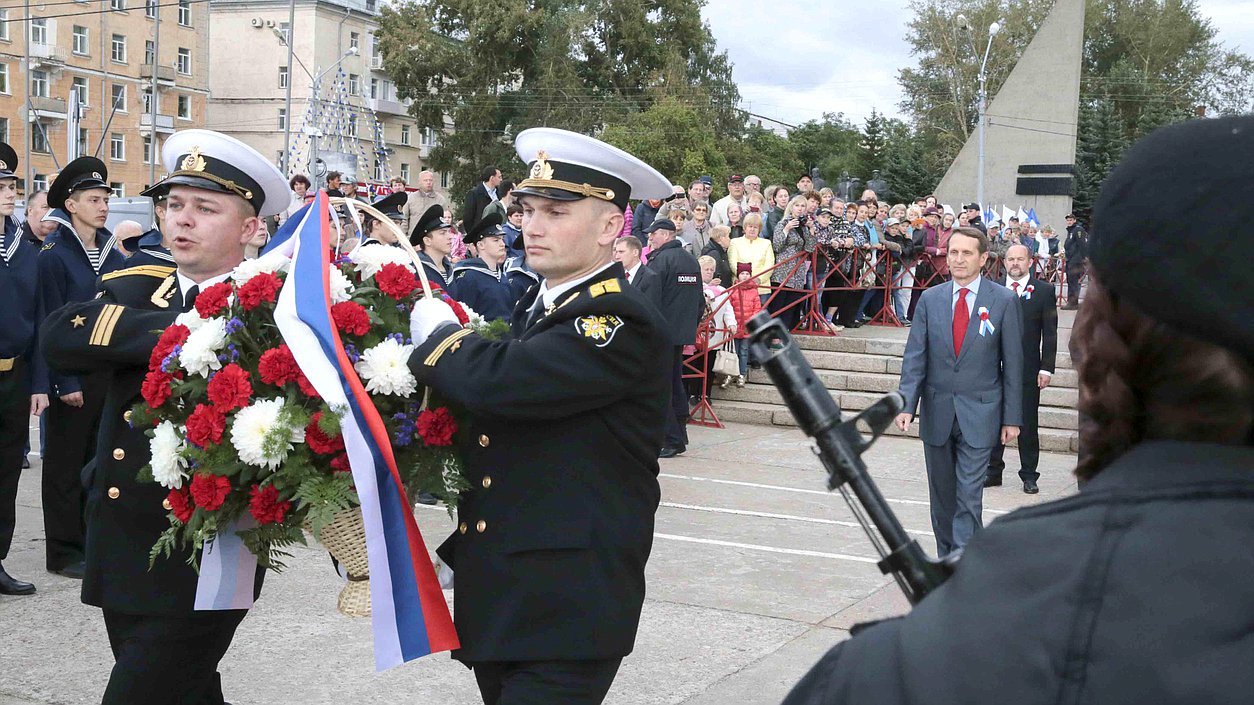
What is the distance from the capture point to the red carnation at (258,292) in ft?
10.3

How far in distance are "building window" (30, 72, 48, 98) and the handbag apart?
5722cm

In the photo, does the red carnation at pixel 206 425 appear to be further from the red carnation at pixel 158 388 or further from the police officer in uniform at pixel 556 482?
the police officer in uniform at pixel 556 482

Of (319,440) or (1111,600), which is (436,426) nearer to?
(319,440)

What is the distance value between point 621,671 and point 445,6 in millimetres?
49230

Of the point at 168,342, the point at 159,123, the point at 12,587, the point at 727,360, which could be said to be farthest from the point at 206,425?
the point at 159,123

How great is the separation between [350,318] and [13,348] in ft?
16.0

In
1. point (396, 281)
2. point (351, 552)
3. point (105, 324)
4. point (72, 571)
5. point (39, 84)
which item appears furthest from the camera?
point (39, 84)

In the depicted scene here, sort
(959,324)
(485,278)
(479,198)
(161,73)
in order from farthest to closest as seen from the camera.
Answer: (161,73)
(479,198)
(485,278)
(959,324)

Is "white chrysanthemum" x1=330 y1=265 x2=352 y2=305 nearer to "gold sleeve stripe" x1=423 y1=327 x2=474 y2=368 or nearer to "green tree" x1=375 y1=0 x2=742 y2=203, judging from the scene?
"gold sleeve stripe" x1=423 y1=327 x2=474 y2=368

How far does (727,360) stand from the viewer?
563 inches

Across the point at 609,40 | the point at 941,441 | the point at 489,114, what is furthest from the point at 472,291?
the point at 609,40

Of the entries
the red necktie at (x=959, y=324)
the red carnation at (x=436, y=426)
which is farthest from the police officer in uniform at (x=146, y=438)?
the red necktie at (x=959, y=324)

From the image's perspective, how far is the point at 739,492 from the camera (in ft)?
33.0

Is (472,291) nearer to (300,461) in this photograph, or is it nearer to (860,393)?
(860,393)
